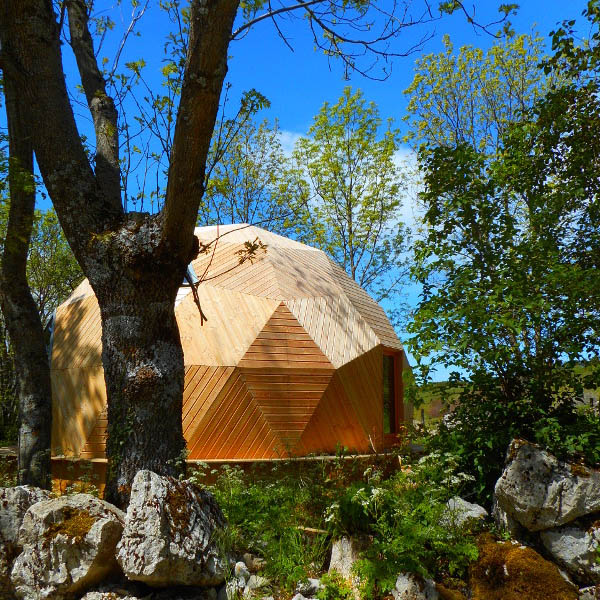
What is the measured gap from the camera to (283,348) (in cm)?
995

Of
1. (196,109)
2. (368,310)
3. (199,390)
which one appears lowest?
(199,390)

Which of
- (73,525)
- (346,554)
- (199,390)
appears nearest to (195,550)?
(73,525)

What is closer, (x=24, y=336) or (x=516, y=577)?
(x=516, y=577)

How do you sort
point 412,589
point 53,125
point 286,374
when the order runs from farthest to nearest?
point 286,374
point 53,125
point 412,589

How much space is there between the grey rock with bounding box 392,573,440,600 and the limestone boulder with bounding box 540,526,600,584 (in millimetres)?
1624

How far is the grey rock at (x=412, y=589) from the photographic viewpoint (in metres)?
4.74

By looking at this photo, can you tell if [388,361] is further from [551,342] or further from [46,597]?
[46,597]

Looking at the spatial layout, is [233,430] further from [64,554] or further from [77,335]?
Result: [64,554]

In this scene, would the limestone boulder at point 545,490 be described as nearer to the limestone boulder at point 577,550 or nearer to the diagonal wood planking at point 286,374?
the limestone boulder at point 577,550

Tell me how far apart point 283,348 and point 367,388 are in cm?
199

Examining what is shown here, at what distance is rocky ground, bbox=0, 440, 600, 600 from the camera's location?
4.48 metres

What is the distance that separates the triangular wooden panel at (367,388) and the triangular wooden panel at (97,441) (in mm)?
4018

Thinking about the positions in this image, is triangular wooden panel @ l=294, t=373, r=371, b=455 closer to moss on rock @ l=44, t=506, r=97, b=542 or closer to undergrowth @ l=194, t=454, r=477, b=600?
undergrowth @ l=194, t=454, r=477, b=600

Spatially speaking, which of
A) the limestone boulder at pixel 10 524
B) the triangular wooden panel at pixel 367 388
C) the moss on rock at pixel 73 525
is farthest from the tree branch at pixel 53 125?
the triangular wooden panel at pixel 367 388
